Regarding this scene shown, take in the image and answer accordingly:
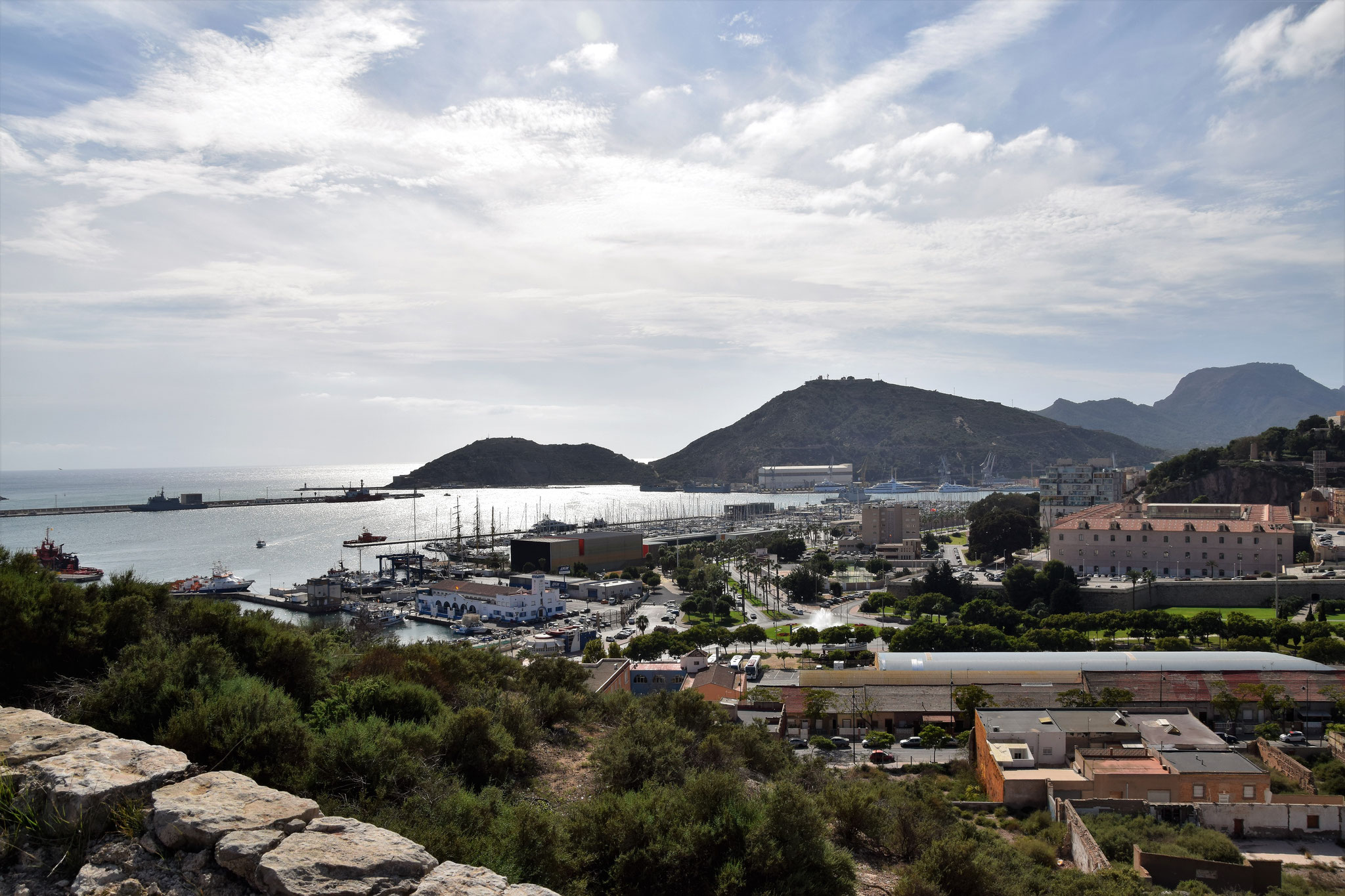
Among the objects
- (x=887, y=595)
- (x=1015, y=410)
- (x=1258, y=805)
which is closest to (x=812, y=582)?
(x=887, y=595)

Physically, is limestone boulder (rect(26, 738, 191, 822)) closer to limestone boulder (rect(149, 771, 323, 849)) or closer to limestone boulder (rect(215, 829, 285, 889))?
limestone boulder (rect(149, 771, 323, 849))

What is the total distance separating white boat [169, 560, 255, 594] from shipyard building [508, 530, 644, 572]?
11.8m

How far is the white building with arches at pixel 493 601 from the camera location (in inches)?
1103

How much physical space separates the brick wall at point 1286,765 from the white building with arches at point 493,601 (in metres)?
21.2

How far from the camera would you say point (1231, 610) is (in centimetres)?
2488

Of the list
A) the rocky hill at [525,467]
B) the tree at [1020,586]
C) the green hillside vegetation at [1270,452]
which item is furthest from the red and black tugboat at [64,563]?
the rocky hill at [525,467]

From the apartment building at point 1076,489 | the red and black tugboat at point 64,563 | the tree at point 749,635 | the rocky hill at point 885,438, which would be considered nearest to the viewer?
the tree at point 749,635

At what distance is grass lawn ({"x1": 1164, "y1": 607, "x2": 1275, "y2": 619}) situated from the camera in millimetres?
23484

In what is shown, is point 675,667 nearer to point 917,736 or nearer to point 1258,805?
point 917,736

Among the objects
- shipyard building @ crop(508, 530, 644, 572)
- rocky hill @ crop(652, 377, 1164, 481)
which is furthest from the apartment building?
rocky hill @ crop(652, 377, 1164, 481)

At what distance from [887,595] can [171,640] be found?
25390 mm

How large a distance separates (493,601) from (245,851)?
90.0ft

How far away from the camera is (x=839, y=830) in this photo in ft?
15.3

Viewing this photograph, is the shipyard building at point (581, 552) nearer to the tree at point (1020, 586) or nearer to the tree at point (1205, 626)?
the tree at point (1020, 586)
